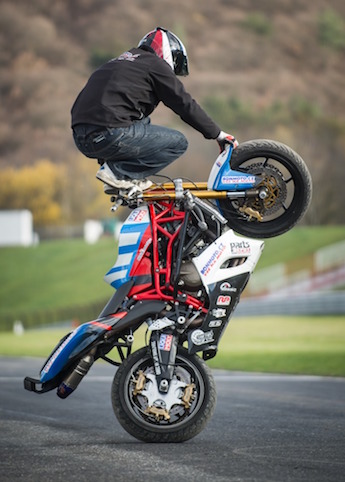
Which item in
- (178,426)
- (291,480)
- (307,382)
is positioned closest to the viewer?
(291,480)

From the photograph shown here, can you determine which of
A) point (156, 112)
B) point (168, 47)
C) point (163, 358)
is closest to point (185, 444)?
point (163, 358)

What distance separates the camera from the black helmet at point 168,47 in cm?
720

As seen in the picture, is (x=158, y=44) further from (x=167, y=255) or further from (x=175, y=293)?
(x=175, y=293)

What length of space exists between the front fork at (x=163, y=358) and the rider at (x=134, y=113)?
1181mm

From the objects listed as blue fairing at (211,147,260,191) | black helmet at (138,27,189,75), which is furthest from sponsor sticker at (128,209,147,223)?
black helmet at (138,27,189,75)

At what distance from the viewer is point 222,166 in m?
7.27

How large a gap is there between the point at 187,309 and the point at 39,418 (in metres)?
2.14

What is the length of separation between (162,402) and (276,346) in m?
20.4

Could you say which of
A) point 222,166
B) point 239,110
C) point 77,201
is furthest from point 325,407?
point 239,110

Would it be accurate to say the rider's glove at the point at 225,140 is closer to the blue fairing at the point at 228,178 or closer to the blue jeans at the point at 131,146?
the blue fairing at the point at 228,178

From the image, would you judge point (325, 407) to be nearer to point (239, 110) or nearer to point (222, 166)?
point (222, 166)

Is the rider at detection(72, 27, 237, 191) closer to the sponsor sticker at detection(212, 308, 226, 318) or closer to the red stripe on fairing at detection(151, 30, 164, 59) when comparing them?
the red stripe on fairing at detection(151, 30, 164, 59)

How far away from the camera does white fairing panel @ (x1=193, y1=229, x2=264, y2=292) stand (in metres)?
6.98

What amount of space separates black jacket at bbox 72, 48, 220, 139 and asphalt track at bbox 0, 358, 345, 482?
2.35 m
